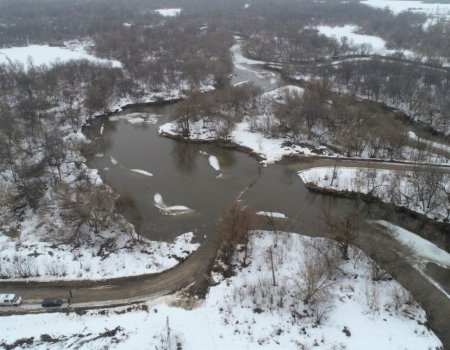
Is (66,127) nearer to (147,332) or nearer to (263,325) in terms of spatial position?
(147,332)

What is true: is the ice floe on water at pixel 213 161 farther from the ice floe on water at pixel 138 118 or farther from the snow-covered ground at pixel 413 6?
the snow-covered ground at pixel 413 6

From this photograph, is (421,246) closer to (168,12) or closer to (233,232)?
(233,232)

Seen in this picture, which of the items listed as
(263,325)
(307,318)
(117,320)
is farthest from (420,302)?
(117,320)

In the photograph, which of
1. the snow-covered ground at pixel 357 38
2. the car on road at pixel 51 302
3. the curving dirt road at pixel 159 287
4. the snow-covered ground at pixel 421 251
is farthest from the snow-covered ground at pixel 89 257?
the snow-covered ground at pixel 357 38

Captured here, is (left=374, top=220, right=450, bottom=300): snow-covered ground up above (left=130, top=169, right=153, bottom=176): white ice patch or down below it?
above

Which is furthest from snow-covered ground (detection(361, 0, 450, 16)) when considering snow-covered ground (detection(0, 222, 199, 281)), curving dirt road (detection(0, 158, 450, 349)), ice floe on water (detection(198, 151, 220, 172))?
snow-covered ground (detection(0, 222, 199, 281))

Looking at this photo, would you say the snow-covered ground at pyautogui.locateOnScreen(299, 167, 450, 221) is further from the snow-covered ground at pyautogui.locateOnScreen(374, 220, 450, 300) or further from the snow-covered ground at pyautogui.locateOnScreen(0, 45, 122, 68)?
the snow-covered ground at pyautogui.locateOnScreen(0, 45, 122, 68)
